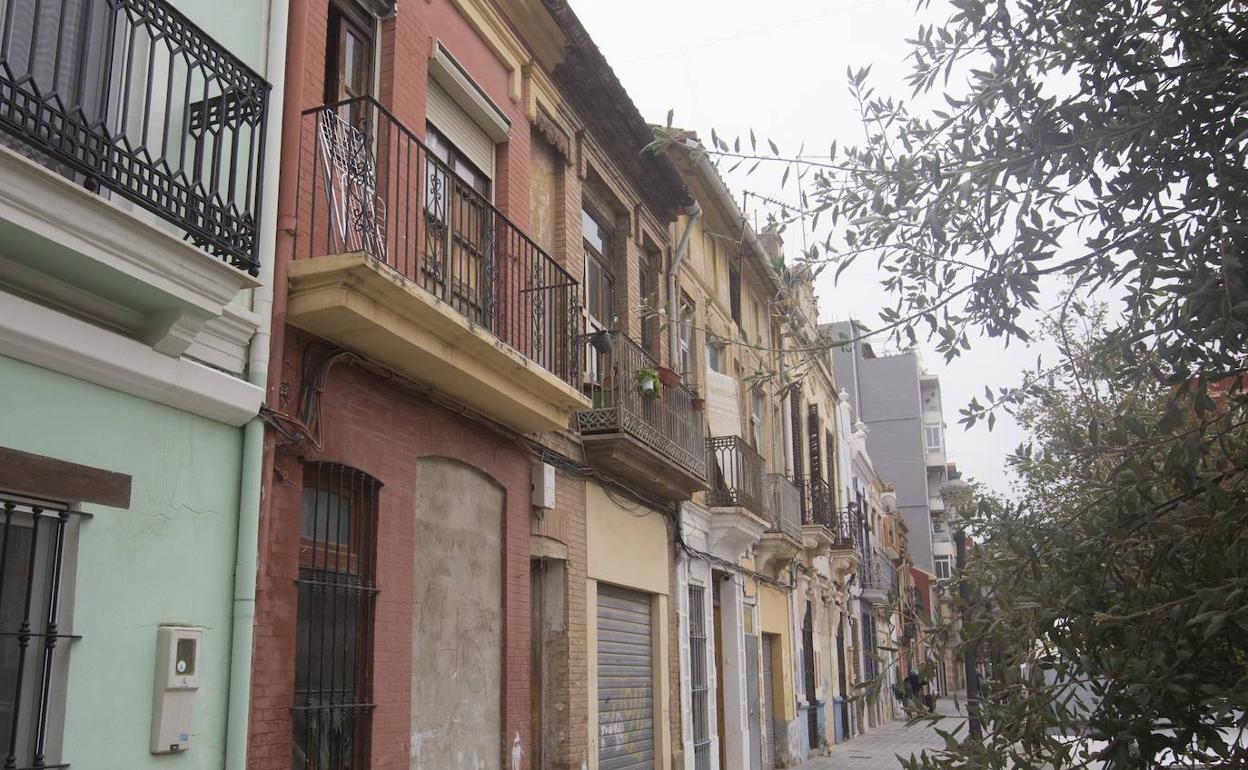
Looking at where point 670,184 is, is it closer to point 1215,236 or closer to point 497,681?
point 497,681

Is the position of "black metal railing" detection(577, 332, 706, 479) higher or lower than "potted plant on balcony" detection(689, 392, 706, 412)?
lower

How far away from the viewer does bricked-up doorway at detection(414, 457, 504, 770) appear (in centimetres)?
828

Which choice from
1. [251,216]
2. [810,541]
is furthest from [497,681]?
[810,541]

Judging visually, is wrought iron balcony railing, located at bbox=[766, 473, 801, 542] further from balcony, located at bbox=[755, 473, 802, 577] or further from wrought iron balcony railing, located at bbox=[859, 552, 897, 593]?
wrought iron balcony railing, located at bbox=[859, 552, 897, 593]

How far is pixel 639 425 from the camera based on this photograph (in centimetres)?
1173

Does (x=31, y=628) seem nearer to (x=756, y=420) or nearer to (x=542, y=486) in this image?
(x=542, y=486)

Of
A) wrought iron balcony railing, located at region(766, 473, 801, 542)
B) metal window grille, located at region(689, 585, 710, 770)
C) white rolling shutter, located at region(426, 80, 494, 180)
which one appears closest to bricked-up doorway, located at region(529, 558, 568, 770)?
white rolling shutter, located at region(426, 80, 494, 180)

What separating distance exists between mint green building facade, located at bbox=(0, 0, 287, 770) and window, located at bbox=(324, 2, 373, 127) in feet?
5.26

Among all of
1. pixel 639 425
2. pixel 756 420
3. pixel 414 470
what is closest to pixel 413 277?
pixel 414 470

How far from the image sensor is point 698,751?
1470cm

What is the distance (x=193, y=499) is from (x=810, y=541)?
1753 cm

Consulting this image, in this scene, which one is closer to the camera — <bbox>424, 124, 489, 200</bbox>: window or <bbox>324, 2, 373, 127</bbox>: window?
<bbox>324, 2, 373, 127</bbox>: window

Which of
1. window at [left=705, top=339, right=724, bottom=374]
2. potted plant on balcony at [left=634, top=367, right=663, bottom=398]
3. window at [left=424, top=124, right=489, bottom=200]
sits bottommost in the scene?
potted plant on balcony at [left=634, top=367, right=663, bottom=398]

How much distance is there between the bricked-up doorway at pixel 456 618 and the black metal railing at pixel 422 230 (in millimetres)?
1295
